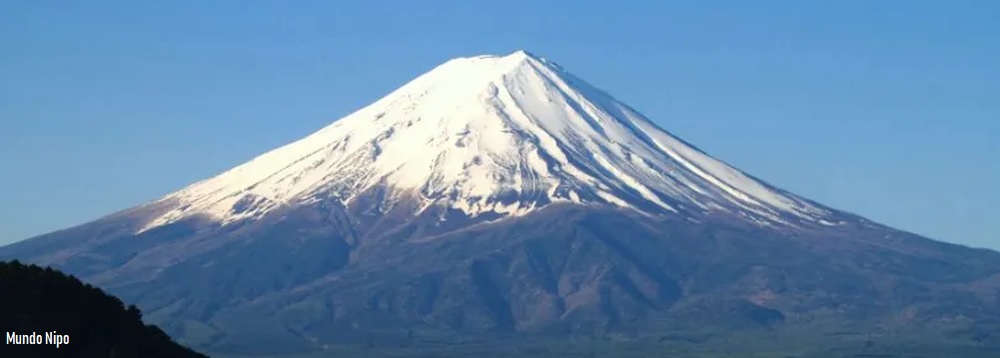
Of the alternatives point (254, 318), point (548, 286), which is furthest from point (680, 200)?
point (254, 318)

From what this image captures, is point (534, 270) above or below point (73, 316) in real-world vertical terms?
above

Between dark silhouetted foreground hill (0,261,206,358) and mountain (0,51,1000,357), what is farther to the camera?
mountain (0,51,1000,357)

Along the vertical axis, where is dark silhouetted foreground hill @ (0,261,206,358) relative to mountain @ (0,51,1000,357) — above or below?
below

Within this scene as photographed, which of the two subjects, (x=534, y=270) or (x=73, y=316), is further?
(x=534, y=270)

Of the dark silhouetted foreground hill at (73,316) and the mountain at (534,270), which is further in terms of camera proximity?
the mountain at (534,270)

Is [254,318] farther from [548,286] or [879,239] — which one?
[879,239]
